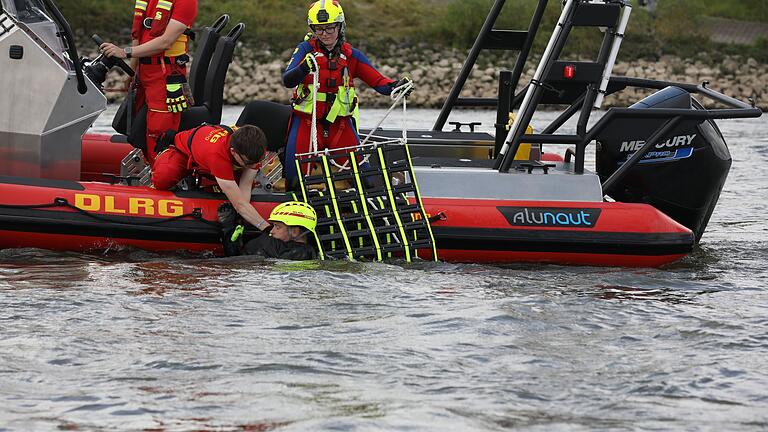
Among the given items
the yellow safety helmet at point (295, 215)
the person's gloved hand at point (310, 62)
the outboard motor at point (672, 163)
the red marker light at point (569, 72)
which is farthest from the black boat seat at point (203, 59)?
the outboard motor at point (672, 163)

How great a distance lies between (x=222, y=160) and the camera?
727cm

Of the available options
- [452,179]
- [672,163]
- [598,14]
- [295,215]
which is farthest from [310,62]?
[672,163]

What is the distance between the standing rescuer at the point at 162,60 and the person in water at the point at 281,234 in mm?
803

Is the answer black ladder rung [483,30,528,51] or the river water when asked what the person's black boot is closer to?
the river water

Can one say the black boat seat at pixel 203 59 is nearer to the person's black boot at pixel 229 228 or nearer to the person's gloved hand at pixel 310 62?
the person's gloved hand at pixel 310 62

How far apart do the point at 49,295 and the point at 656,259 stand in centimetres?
338

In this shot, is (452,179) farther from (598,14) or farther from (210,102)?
(210,102)

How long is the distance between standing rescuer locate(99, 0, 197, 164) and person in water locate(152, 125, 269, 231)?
370 millimetres

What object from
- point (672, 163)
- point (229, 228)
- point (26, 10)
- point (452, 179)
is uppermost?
point (26, 10)

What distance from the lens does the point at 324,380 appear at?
212 inches

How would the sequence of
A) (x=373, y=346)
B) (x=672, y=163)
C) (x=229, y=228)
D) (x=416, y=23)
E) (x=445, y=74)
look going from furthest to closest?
(x=416, y=23) → (x=445, y=74) → (x=672, y=163) → (x=229, y=228) → (x=373, y=346)

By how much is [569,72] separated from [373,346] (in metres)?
2.47

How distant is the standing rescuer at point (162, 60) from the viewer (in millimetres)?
7816

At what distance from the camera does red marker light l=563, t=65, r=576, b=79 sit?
760cm
